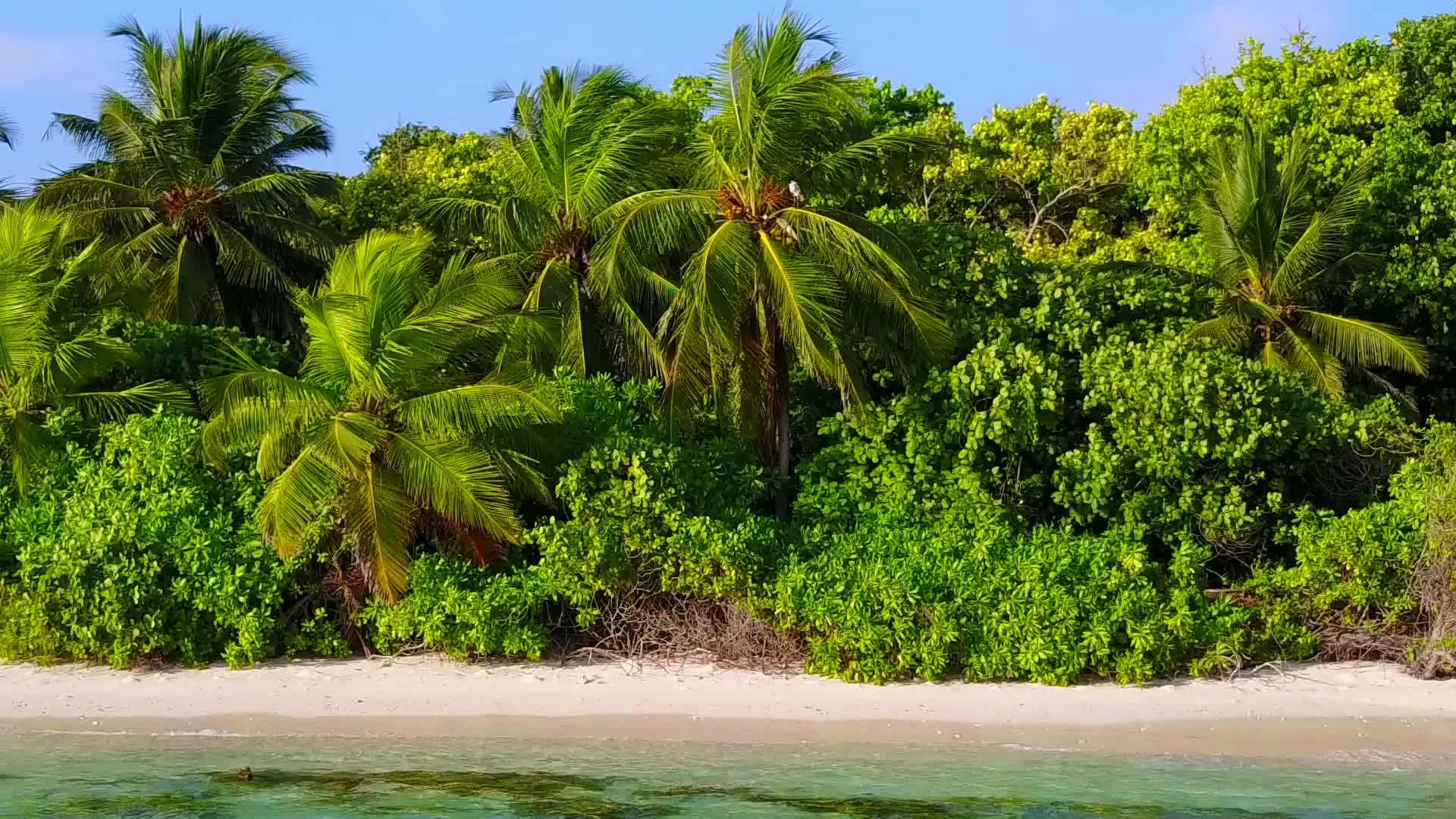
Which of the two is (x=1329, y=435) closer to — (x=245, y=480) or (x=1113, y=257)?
(x=1113, y=257)

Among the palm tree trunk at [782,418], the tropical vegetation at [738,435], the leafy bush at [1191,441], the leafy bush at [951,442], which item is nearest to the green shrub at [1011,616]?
the tropical vegetation at [738,435]

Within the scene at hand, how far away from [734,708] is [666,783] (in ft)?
7.15

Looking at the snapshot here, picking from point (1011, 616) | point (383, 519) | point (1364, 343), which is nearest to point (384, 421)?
point (383, 519)

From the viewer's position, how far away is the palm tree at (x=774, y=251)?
1574 centimetres

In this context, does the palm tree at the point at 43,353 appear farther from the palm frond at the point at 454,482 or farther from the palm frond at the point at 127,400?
the palm frond at the point at 454,482

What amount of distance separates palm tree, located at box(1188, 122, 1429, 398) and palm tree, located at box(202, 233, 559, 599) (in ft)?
32.8

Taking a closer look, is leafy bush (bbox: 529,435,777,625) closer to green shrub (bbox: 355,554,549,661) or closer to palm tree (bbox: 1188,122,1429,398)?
green shrub (bbox: 355,554,549,661)

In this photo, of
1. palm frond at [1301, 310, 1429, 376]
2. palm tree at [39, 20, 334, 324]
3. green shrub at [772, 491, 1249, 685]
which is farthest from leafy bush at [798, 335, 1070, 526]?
palm tree at [39, 20, 334, 324]

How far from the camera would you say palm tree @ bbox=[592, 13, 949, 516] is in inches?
620

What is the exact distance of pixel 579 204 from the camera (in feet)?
61.7

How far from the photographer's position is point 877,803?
10.6 m

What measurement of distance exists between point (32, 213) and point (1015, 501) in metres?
11.4

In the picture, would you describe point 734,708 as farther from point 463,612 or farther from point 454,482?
point 454,482

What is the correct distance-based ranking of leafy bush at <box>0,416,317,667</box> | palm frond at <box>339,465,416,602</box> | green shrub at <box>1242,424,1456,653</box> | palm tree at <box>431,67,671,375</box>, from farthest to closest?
palm tree at <box>431,67,671,375</box>, green shrub at <box>1242,424,1456,653</box>, leafy bush at <box>0,416,317,667</box>, palm frond at <box>339,465,416,602</box>
